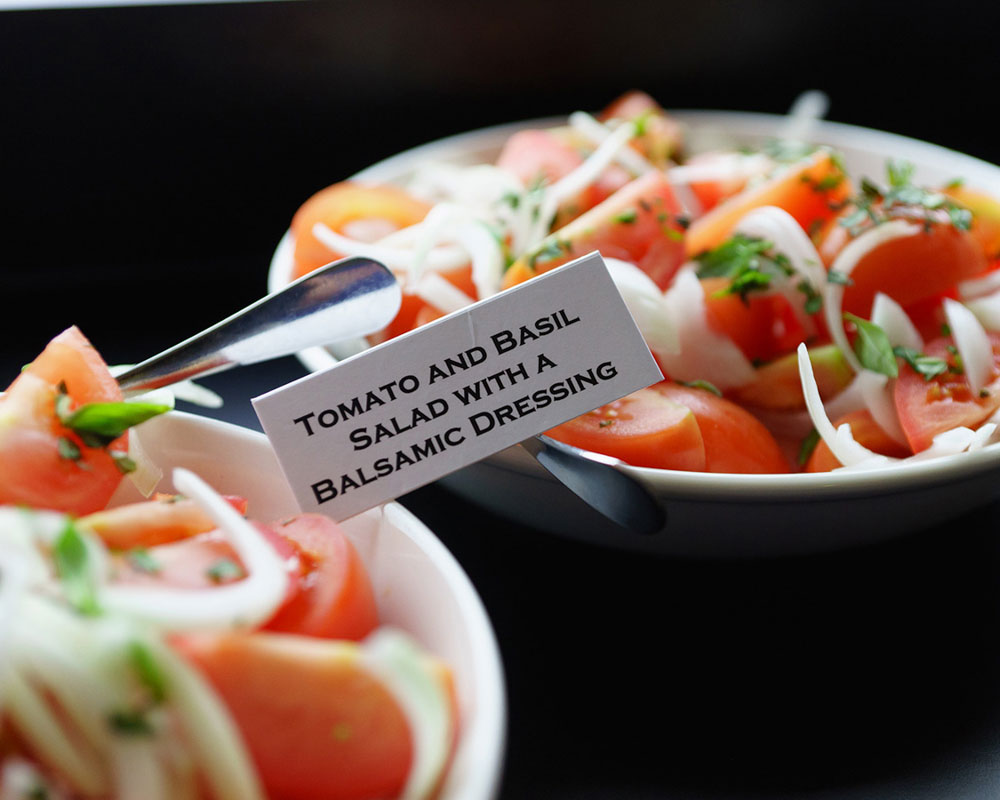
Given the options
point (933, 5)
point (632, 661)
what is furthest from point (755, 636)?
point (933, 5)

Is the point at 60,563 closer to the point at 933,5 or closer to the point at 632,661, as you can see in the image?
the point at 632,661

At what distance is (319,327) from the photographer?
0.79m

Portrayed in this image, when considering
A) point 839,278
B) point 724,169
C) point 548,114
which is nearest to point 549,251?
point 839,278

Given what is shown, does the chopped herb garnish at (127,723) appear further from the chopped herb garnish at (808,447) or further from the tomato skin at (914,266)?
the tomato skin at (914,266)

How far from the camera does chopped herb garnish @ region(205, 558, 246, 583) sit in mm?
575

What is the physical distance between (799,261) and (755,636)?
0.42 m

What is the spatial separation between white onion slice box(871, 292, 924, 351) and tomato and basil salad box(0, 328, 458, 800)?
2.27 ft

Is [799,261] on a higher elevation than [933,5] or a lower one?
lower

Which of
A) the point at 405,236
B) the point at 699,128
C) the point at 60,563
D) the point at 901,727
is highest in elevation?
the point at 699,128

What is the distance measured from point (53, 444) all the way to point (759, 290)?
0.73m

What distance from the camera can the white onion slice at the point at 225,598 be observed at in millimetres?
515

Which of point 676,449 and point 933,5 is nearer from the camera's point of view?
point 676,449

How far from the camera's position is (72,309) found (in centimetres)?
145

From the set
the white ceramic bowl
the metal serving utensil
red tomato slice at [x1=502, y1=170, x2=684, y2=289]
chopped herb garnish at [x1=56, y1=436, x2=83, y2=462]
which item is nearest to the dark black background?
the white ceramic bowl
